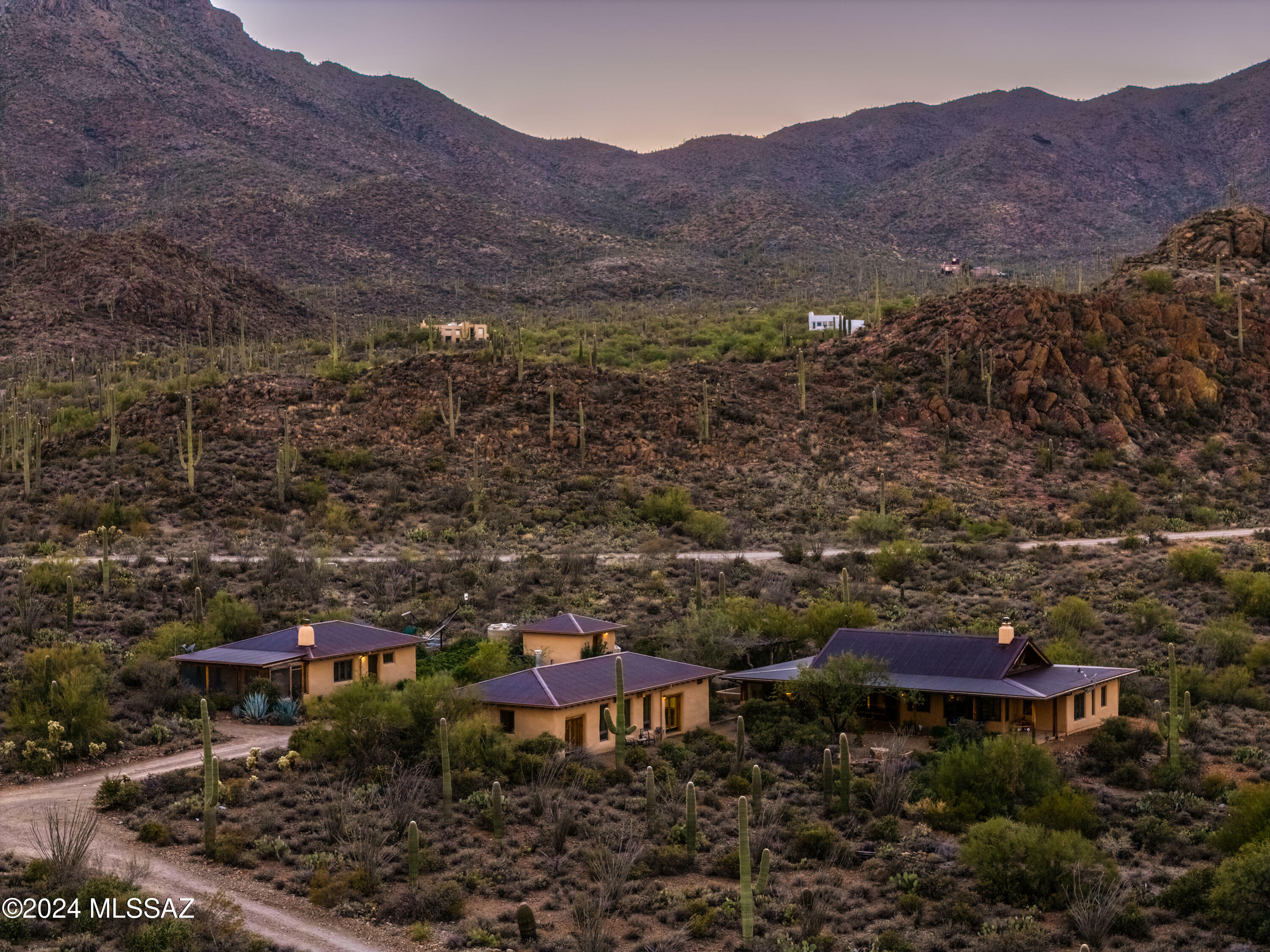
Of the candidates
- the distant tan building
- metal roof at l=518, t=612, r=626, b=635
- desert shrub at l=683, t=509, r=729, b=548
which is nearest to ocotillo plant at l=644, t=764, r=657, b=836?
metal roof at l=518, t=612, r=626, b=635

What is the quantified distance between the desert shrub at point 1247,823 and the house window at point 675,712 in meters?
12.2

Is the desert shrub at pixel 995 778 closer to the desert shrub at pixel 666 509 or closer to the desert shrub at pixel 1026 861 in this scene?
the desert shrub at pixel 1026 861

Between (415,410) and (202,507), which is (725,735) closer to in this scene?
(202,507)

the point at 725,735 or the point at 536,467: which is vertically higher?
the point at 536,467

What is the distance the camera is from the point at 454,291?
9344 cm

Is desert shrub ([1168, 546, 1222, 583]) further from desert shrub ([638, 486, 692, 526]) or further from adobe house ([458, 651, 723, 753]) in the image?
adobe house ([458, 651, 723, 753])

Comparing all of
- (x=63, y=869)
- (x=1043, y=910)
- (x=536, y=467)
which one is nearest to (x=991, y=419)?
(x=536, y=467)

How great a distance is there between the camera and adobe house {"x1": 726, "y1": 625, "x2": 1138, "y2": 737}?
31422 millimetres

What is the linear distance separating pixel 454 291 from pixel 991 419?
40443mm

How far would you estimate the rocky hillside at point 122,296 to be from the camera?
80250 millimetres

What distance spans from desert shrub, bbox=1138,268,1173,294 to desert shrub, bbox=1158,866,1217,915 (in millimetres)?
56364

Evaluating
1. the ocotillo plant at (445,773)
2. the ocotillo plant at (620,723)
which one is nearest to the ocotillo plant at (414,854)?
the ocotillo plant at (445,773)

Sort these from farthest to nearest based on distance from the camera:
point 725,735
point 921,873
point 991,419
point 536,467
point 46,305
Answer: point 46,305, point 991,419, point 536,467, point 725,735, point 921,873

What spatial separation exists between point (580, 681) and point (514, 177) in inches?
3974
